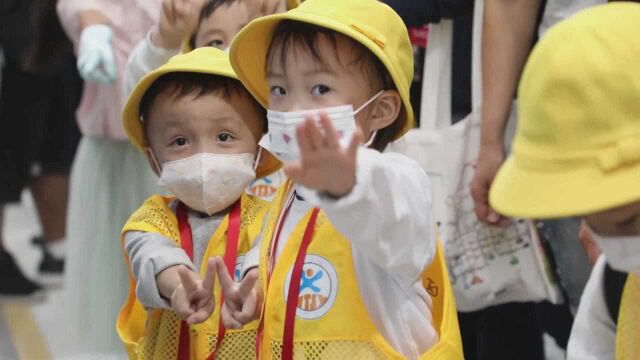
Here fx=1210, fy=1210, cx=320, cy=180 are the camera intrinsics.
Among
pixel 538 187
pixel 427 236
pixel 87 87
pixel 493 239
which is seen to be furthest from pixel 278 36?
pixel 87 87

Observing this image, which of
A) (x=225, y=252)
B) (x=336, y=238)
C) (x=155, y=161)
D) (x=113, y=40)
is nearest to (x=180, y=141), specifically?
(x=155, y=161)

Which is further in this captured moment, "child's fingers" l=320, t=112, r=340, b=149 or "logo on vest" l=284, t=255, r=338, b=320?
"logo on vest" l=284, t=255, r=338, b=320

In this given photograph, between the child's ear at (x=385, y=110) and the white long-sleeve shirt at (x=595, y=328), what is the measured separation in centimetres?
42

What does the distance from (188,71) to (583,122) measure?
905 millimetres

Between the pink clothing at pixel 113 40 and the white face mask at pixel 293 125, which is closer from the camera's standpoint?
the white face mask at pixel 293 125

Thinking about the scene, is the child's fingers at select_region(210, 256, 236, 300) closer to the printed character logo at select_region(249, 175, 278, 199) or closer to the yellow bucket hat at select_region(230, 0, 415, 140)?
the yellow bucket hat at select_region(230, 0, 415, 140)

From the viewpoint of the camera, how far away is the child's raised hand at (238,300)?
1.98 m

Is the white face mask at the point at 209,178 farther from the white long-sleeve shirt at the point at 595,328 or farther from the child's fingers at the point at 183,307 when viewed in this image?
the white long-sleeve shirt at the point at 595,328

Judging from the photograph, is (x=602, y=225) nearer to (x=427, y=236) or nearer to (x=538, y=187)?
(x=538, y=187)

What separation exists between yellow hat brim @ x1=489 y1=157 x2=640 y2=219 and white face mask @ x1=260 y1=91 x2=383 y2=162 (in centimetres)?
35

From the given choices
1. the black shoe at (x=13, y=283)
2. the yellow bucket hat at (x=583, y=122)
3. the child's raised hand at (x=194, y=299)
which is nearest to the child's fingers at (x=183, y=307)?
the child's raised hand at (x=194, y=299)

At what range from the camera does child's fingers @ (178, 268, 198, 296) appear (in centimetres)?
202

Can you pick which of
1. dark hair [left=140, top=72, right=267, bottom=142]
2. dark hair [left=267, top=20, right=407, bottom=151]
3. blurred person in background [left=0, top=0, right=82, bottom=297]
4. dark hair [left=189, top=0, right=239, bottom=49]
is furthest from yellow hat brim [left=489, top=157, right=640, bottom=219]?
blurred person in background [left=0, top=0, right=82, bottom=297]

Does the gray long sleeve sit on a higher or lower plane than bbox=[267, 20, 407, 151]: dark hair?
lower
